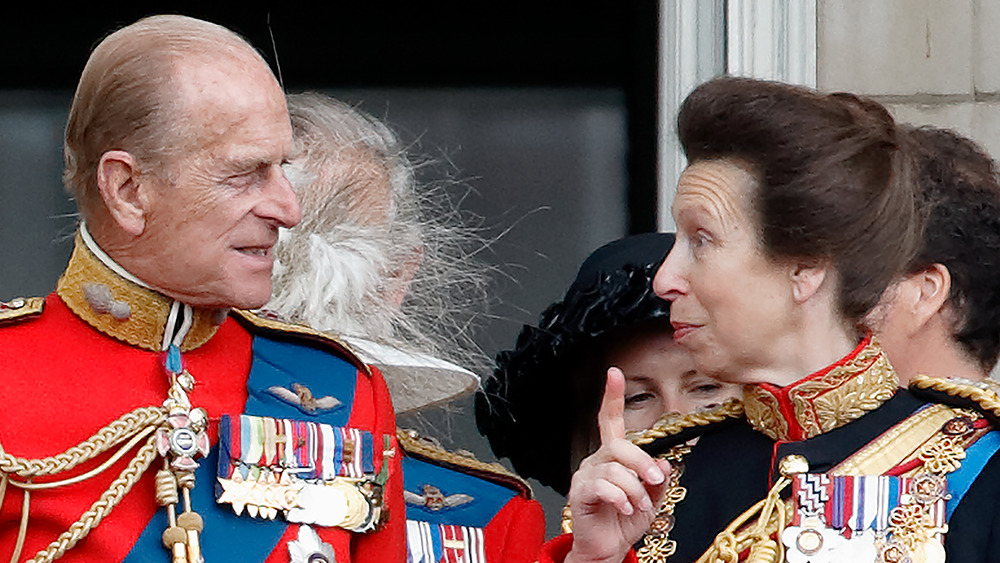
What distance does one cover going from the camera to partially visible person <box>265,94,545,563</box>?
2.81 meters

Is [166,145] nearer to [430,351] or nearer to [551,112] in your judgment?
[430,351]

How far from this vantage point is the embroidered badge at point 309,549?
231cm

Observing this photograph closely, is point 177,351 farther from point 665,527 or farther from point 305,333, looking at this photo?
point 665,527

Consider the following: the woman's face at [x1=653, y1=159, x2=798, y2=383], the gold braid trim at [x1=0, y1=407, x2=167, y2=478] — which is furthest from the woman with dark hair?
the gold braid trim at [x1=0, y1=407, x2=167, y2=478]

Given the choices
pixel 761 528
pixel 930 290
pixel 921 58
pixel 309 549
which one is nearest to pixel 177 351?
pixel 309 549

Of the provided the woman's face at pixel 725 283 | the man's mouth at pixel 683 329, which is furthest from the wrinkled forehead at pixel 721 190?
the man's mouth at pixel 683 329

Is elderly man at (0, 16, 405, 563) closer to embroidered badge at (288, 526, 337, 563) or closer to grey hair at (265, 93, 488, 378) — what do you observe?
embroidered badge at (288, 526, 337, 563)

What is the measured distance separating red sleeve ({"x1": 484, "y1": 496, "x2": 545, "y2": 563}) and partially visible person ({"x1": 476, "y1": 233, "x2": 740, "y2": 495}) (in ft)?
0.54

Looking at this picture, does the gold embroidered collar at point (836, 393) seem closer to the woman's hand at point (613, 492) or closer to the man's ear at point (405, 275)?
the woman's hand at point (613, 492)

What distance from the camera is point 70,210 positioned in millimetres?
4082

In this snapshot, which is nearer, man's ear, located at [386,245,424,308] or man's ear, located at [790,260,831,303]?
man's ear, located at [790,260,831,303]

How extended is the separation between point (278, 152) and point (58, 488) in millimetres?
476

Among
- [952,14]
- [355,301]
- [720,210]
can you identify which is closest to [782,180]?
[720,210]

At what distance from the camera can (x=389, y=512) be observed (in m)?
2.42
